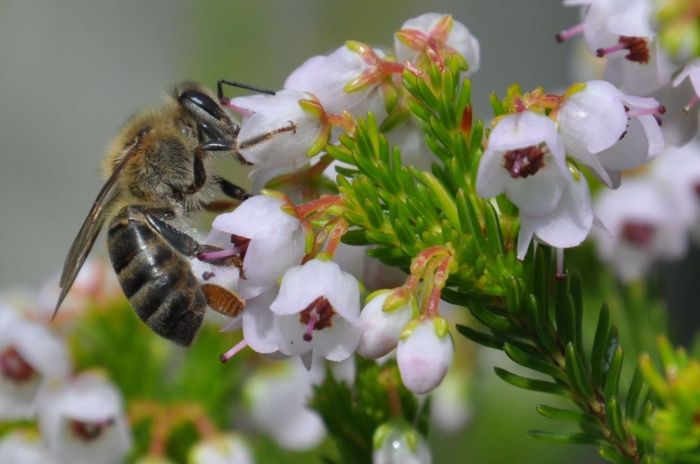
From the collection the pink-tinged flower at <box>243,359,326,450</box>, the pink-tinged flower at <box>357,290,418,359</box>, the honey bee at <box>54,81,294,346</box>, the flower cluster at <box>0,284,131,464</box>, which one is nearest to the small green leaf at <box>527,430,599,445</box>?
the pink-tinged flower at <box>357,290,418,359</box>

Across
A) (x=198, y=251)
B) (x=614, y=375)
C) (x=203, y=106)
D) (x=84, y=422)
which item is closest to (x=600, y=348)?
(x=614, y=375)

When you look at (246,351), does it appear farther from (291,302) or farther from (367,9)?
(367,9)

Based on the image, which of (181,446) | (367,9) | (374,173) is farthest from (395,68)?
(367,9)

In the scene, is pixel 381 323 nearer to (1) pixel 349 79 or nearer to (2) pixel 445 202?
(2) pixel 445 202

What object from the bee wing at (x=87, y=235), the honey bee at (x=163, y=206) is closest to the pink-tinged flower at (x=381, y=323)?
the honey bee at (x=163, y=206)

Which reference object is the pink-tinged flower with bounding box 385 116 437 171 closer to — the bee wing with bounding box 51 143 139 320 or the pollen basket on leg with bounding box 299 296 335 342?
the pollen basket on leg with bounding box 299 296 335 342

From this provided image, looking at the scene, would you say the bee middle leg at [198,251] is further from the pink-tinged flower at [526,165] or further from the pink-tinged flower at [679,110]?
the pink-tinged flower at [679,110]
